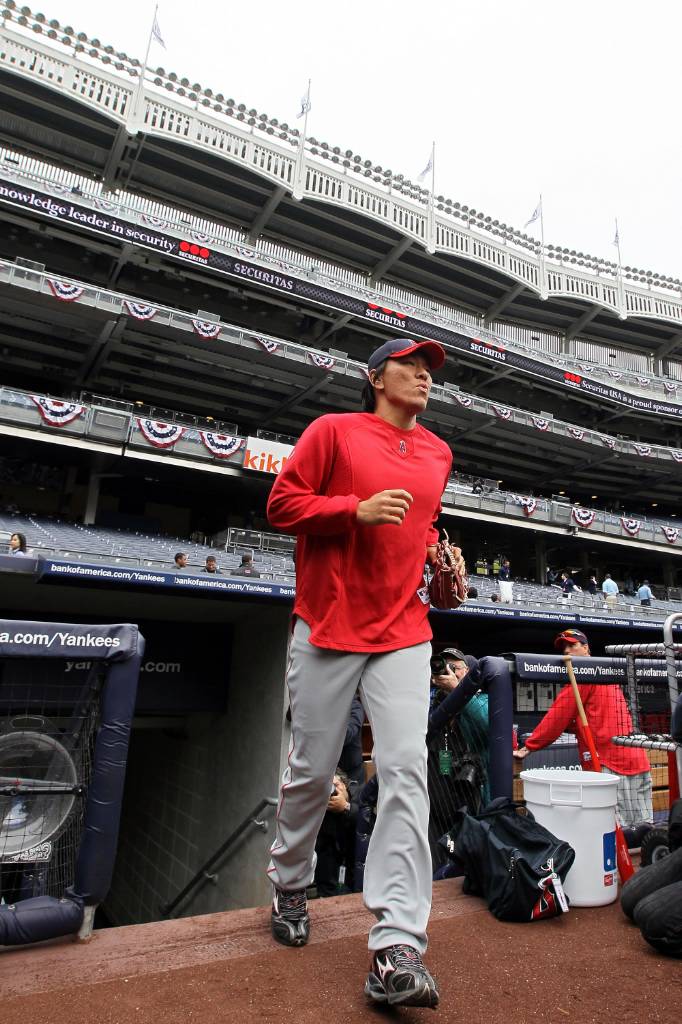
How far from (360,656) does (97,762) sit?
1131 millimetres

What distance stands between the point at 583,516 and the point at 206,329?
18957mm

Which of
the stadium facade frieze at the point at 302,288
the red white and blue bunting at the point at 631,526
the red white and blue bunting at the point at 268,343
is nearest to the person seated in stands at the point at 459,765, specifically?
the red white and blue bunting at the point at 268,343

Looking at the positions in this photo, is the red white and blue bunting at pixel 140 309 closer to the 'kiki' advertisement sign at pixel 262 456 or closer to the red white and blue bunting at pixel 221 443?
the red white and blue bunting at pixel 221 443

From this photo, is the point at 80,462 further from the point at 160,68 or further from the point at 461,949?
the point at 461,949

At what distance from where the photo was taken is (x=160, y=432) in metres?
21.0

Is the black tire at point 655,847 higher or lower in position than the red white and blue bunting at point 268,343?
lower

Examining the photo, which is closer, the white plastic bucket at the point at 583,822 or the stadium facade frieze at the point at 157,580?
the white plastic bucket at the point at 583,822

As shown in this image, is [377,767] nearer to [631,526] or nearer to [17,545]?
[17,545]

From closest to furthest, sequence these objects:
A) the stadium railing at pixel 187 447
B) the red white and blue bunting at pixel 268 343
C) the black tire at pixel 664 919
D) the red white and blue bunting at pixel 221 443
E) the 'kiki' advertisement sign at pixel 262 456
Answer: the black tire at pixel 664 919 < the stadium railing at pixel 187 447 < the red white and blue bunting at pixel 221 443 < the 'kiki' advertisement sign at pixel 262 456 < the red white and blue bunting at pixel 268 343

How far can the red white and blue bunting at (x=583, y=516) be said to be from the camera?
95.9 feet

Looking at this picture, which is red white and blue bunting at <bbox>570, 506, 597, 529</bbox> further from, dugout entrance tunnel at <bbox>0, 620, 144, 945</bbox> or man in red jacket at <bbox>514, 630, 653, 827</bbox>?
dugout entrance tunnel at <bbox>0, 620, 144, 945</bbox>

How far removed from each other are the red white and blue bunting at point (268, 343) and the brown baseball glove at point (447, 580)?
901 inches

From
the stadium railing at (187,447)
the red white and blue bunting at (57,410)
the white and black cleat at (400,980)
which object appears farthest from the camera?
the red white and blue bunting at (57,410)

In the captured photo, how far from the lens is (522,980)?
193cm
